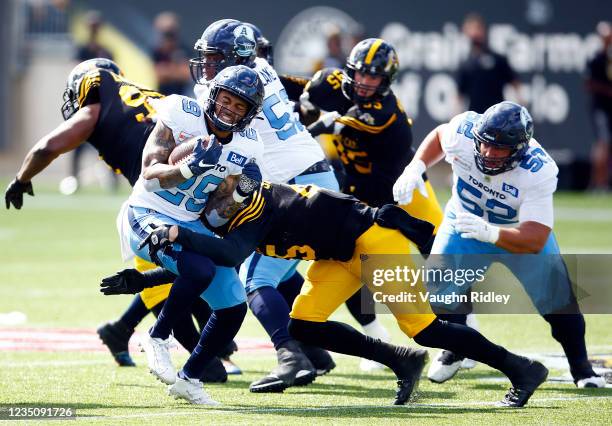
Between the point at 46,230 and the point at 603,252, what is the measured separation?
254 inches

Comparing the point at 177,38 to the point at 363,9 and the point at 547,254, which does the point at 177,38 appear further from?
the point at 547,254

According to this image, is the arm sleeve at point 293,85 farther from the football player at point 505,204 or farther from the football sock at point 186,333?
the football sock at point 186,333

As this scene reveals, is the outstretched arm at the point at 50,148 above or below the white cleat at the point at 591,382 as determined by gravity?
above

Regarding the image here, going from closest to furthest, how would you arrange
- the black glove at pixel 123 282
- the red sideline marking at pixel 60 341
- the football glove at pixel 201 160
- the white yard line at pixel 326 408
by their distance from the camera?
the white yard line at pixel 326 408, the football glove at pixel 201 160, the black glove at pixel 123 282, the red sideline marking at pixel 60 341

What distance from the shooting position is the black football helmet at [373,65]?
7617mm

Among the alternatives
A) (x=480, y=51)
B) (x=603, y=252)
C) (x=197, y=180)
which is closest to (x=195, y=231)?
(x=197, y=180)

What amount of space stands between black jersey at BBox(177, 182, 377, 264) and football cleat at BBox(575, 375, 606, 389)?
1552 mm

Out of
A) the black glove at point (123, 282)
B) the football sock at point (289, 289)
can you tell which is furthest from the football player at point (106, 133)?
the black glove at point (123, 282)

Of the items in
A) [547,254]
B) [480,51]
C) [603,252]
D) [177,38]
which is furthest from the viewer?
[177,38]

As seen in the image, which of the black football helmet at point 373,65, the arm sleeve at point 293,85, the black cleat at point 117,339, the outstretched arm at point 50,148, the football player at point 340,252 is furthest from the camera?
the arm sleeve at point 293,85

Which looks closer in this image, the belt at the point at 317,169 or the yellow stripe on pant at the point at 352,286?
the yellow stripe on pant at the point at 352,286

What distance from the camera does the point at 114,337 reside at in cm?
738

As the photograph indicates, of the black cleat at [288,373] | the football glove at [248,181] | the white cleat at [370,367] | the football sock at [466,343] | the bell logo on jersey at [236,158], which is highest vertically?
the bell logo on jersey at [236,158]

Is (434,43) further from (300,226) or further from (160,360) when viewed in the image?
(160,360)
